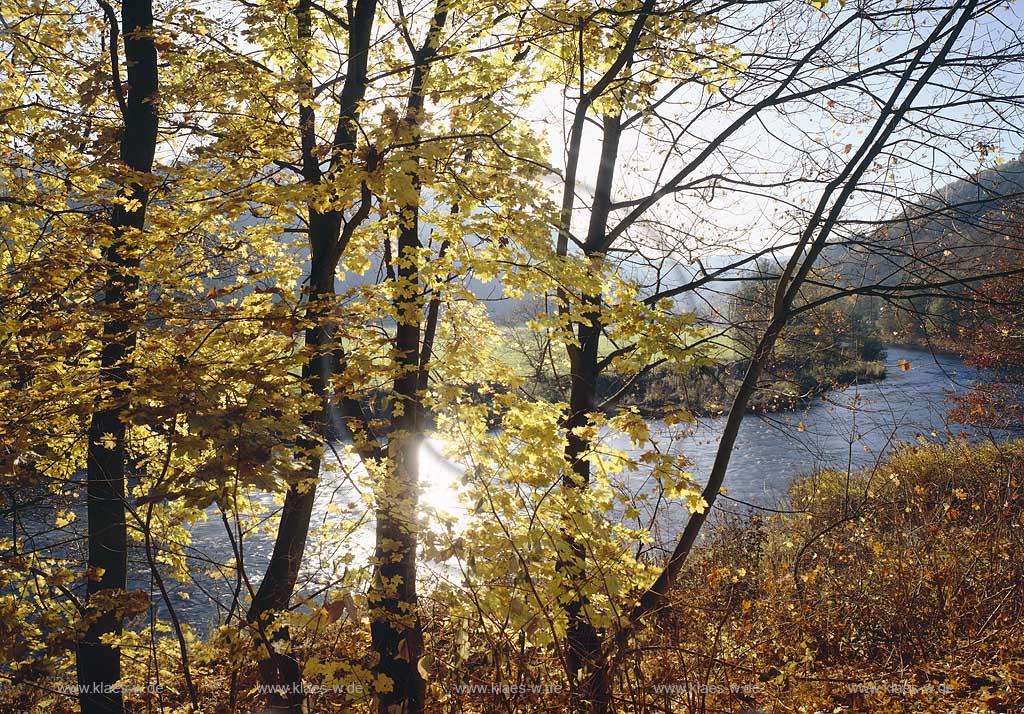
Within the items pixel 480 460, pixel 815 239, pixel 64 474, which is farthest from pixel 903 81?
pixel 64 474

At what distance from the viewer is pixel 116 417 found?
194 inches

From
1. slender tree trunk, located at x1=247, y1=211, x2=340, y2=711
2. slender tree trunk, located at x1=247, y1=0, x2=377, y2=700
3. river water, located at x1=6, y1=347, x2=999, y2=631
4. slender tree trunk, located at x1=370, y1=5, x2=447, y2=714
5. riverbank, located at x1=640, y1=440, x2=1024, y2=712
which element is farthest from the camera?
river water, located at x1=6, y1=347, x2=999, y2=631

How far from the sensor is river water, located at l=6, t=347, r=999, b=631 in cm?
781

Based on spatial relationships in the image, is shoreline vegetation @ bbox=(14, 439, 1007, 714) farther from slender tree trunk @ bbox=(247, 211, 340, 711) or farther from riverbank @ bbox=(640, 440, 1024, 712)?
slender tree trunk @ bbox=(247, 211, 340, 711)

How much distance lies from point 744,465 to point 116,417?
1416 cm

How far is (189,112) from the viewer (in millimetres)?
5160

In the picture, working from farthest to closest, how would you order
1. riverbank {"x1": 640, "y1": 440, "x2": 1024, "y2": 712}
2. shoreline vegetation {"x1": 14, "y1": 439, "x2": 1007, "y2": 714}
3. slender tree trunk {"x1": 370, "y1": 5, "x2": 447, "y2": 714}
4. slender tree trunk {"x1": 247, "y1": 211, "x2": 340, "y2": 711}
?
1. slender tree trunk {"x1": 247, "y1": 211, "x2": 340, "y2": 711}
2. slender tree trunk {"x1": 370, "y1": 5, "x2": 447, "y2": 714}
3. riverbank {"x1": 640, "y1": 440, "x2": 1024, "y2": 712}
4. shoreline vegetation {"x1": 14, "y1": 439, "x2": 1007, "y2": 714}

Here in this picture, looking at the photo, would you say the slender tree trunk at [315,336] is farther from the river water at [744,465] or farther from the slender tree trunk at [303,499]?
the river water at [744,465]

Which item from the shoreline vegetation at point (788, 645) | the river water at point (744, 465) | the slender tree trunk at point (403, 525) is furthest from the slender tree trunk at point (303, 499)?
the slender tree trunk at point (403, 525)

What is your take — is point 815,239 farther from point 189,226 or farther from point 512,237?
point 189,226

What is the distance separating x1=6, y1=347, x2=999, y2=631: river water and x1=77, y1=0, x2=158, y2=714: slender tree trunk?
1665 millimetres

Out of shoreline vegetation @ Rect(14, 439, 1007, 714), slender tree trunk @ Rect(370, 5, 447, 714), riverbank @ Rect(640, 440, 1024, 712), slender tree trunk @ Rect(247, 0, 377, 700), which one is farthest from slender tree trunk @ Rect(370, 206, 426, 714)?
riverbank @ Rect(640, 440, 1024, 712)

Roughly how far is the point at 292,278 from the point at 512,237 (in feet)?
13.1

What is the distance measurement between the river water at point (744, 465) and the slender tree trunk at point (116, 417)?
5.46ft
